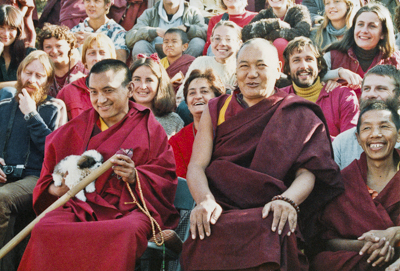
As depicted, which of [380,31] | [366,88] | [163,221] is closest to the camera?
[163,221]

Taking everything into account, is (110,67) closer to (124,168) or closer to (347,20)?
(124,168)

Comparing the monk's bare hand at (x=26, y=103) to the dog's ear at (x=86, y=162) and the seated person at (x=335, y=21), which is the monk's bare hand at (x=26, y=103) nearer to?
the dog's ear at (x=86, y=162)

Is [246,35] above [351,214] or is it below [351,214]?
above

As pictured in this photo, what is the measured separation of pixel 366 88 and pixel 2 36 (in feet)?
12.8

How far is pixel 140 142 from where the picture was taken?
3355 mm

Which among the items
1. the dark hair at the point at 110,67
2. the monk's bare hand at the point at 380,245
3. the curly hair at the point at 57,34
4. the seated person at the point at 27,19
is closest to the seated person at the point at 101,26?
the seated person at the point at 27,19

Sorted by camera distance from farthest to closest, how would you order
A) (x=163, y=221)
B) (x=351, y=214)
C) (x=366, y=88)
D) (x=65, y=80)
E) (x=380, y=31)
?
(x=65, y=80) < (x=380, y=31) < (x=366, y=88) < (x=163, y=221) < (x=351, y=214)

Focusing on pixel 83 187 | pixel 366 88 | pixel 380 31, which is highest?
pixel 380 31

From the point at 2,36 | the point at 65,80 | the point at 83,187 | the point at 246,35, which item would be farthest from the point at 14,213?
the point at 246,35

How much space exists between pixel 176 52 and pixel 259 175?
11.7ft

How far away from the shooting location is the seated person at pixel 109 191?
111 inches

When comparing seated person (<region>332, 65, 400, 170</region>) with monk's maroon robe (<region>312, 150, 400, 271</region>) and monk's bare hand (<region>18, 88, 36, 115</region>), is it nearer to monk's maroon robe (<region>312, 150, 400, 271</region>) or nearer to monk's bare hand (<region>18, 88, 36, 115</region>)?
monk's maroon robe (<region>312, 150, 400, 271</region>)

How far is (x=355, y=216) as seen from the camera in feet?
9.81

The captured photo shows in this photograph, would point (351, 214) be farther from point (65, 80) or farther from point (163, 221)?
point (65, 80)
